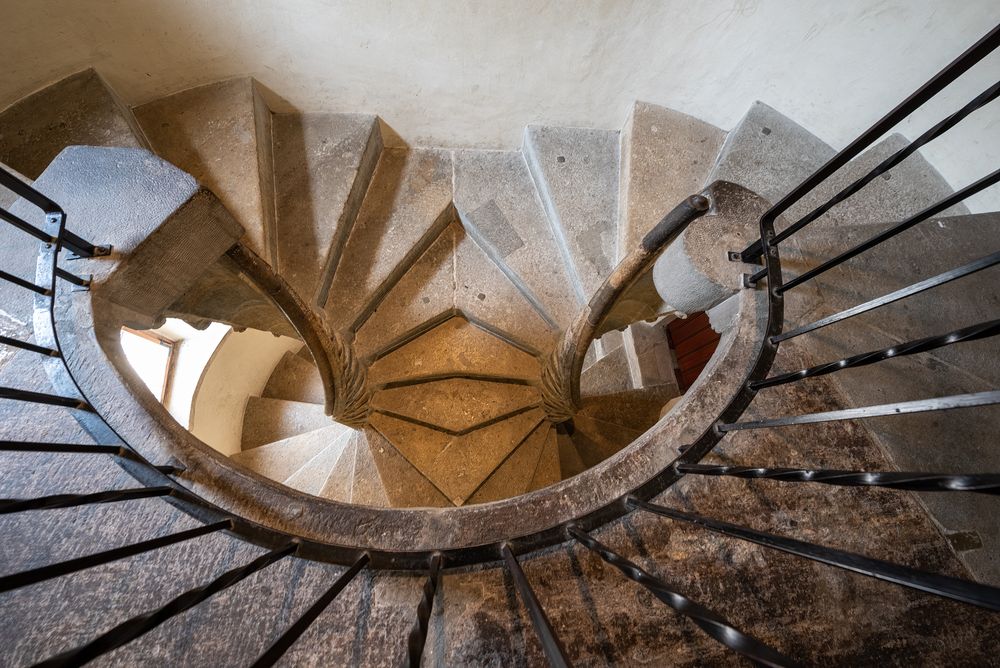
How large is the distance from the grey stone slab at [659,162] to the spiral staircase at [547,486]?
0.25 metres

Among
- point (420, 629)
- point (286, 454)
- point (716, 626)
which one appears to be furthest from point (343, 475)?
point (716, 626)

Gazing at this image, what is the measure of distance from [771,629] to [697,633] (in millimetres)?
227

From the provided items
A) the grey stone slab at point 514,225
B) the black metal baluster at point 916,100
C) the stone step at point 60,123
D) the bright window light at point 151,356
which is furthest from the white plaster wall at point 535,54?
the bright window light at point 151,356

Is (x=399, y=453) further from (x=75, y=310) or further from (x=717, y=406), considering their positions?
(x=717, y=406)

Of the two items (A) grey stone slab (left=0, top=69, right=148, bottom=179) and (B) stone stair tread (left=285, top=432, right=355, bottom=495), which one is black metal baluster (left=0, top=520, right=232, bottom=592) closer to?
(A) grey stone slab (left=0, top=69, right=148, bottom=179)

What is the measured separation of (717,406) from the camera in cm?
161

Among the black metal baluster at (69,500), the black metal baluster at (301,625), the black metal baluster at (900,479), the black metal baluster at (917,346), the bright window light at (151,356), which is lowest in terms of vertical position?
the black metal baluster at (301,625)

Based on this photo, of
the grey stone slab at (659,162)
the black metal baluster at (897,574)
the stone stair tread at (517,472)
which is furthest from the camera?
the stone stair tread at (517,472)

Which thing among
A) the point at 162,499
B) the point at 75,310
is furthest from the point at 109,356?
the point at 162,499

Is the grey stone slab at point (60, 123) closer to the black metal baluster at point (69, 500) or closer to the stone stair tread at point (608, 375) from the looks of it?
the black metal baluster at point (69, 500)

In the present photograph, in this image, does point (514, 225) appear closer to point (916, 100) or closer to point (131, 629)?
point (916, 100)

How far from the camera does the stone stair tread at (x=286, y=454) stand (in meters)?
4.86

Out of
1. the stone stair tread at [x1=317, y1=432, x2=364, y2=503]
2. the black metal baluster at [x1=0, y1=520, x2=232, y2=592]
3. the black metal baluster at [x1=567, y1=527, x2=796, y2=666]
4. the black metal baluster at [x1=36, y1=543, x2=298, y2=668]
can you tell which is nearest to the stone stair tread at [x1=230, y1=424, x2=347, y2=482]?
the stone stair tread at [x1=317, y1=432, x2=364, y2=503]

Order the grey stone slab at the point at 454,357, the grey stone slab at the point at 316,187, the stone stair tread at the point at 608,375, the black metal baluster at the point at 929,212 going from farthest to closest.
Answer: the stone stair tread at the point at 608,375
the grey stone slab at the point at 454,357
the grey stone slab at the point at 316,187
the black metal baluster at the point at 929,212
